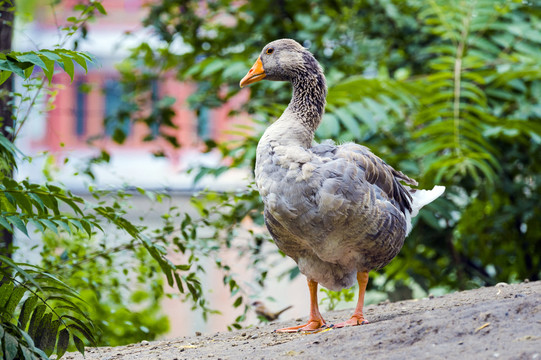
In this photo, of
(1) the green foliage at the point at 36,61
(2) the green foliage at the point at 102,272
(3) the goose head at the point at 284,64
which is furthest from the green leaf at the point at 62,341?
(3) the goose head at the point at 284,64

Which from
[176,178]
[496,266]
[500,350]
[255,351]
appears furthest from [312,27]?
[176,178]

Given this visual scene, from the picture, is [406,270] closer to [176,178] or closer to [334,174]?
[334,174]

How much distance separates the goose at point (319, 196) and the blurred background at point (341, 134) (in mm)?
920

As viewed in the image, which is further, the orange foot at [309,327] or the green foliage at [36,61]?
the orange foot at [309,327]

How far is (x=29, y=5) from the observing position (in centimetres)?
807

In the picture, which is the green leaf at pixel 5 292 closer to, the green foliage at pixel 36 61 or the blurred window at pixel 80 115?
the green foliage at pixel 36 61

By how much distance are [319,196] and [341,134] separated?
2390 millimetres

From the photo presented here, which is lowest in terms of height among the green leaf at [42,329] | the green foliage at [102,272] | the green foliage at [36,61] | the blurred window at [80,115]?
the blurred window at [80,115]

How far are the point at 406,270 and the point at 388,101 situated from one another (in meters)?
1.77

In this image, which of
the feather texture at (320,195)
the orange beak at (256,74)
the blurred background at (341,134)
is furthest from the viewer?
the blurred background at (341,134)

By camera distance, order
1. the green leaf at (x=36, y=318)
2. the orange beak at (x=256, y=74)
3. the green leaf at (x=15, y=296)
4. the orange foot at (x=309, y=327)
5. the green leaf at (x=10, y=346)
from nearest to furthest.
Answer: the green leaf at (x=10, y=346) → the green leaf at (x=15, y=296) → the green leaf at (x=36, y=318) → the orange foot at (x=309, y=327) → the orange beak at (x=256, y=74)

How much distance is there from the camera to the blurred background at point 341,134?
220 inches

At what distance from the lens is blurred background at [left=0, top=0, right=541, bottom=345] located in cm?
560

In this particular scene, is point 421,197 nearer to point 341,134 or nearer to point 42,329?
point 341,134
